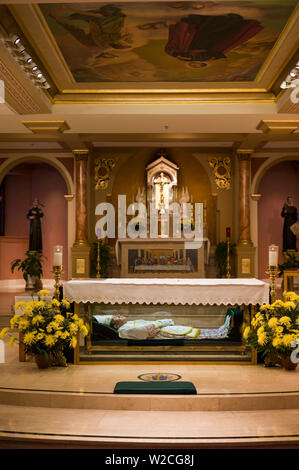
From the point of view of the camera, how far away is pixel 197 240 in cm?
1189

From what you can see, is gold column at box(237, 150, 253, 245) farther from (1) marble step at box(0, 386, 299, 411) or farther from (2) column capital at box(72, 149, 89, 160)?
(1) marble step at box(0, 386, 299, 411)

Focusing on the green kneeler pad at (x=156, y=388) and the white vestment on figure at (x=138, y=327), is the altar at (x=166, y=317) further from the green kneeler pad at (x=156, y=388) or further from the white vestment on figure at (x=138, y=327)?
the green kneeler pad at (x=156, y=388)

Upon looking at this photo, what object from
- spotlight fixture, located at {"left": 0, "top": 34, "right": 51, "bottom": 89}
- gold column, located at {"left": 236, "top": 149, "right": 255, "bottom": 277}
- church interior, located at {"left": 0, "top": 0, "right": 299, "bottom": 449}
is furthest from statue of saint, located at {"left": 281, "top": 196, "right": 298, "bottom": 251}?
spotlight fixture, located at {"left": 0, "top": 34, "right": 51, "bottom": 89}

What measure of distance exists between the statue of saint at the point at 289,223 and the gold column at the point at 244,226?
1215 millimetres

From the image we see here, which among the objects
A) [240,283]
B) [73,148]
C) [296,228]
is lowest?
[240,283]

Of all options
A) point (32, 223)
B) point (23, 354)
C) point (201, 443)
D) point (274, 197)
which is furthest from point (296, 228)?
point (201, 443)

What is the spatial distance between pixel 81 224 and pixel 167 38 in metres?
6.16

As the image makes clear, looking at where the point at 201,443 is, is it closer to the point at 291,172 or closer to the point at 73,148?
the point at 73,148

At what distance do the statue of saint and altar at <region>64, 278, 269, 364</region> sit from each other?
7573 mm

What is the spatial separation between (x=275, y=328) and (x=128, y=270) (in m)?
6.64

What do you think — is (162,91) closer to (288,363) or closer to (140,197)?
(140,197)

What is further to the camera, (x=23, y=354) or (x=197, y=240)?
(x=197, y=240)

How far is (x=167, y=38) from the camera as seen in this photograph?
721cm

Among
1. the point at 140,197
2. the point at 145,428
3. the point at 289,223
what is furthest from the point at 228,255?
the point at 145,428
